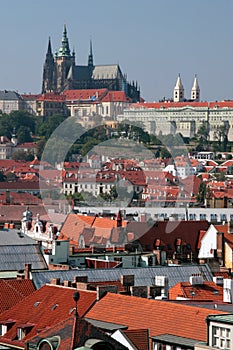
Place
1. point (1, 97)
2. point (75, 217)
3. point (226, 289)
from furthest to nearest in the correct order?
point (1, 97), point (75, 217), point (226, 289)

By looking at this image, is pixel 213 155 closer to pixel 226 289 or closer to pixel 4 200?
pixel 4 200

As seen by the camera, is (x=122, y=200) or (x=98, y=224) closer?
(x=98, y=224)

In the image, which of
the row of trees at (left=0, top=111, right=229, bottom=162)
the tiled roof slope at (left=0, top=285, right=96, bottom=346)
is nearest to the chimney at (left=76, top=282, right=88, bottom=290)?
the tiled roof slope at (left=0, top=285, right=96, bottom=346)

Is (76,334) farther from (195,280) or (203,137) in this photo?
(203,137)

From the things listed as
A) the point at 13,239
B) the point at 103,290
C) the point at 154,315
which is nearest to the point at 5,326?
the point at 103,290

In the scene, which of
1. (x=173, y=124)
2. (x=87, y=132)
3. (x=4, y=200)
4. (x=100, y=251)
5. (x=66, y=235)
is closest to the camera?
(x=100, y=251)

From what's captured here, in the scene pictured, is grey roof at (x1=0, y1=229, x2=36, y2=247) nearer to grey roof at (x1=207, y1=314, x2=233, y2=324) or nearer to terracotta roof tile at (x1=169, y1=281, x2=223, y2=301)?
terracotta roof tile at (x1=169, y1=281, x2=223, y2=301)

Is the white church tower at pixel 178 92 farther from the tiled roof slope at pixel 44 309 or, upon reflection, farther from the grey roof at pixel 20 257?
the tiled roof slope at pixel 44 309

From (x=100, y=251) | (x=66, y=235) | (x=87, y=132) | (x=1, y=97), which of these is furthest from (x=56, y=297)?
(x=1, y=97)
